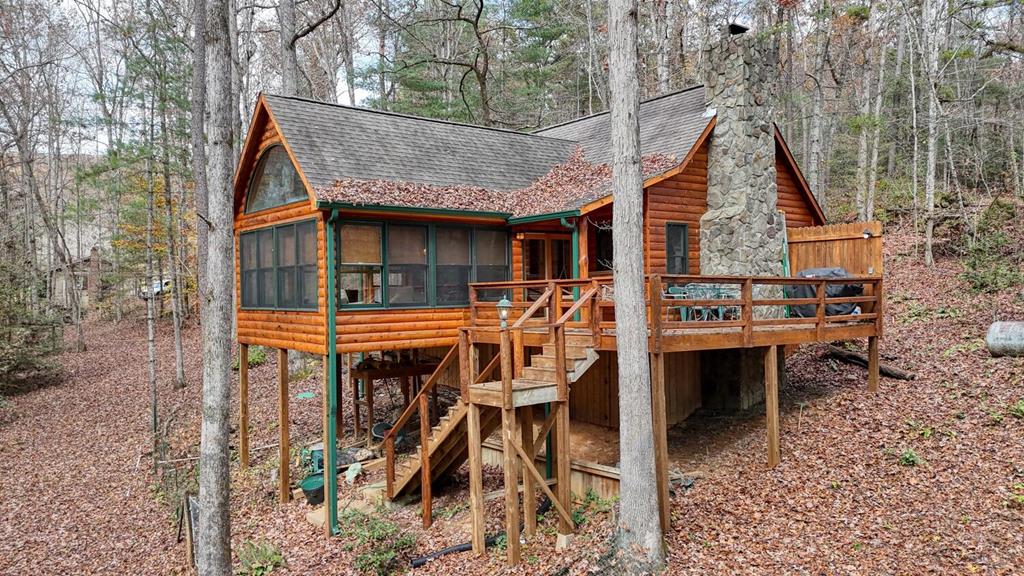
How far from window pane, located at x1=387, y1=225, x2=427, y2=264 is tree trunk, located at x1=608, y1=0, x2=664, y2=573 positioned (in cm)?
451

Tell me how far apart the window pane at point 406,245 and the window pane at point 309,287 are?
1.26 metres

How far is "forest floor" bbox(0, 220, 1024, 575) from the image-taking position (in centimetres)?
693

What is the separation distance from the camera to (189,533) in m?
9.27

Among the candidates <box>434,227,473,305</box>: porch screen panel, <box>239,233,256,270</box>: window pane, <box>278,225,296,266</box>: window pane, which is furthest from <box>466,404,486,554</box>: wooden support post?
<box>239,233,256,270</box>: window pane

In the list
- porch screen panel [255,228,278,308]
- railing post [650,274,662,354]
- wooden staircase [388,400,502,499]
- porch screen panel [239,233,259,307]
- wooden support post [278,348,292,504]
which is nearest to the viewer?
railing post [650,274,662,354]

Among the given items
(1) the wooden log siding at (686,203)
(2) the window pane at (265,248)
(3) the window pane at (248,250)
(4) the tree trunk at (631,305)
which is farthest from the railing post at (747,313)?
(3) the window pane at (248,250)

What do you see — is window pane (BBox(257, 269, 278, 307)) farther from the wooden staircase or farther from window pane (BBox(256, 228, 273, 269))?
the wooden staircase

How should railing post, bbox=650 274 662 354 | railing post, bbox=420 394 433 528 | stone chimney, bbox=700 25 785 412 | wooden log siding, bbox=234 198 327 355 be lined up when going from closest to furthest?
railing post, bbox=650 274 662 354 → railing post, bbox=420 394 433 528 → wooden log siding, bbox=234 198 327 355 → stone chimney, bbox=700 25 785 412

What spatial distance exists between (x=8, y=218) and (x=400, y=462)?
17.2 meters

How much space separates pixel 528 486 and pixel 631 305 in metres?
2.89

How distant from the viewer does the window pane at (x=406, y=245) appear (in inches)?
415

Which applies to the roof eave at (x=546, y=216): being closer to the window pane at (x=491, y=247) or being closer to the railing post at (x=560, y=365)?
the window pane at (x=491, y=247)

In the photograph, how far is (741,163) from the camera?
1204cm

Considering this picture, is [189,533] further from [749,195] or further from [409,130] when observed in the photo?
[749,195]
